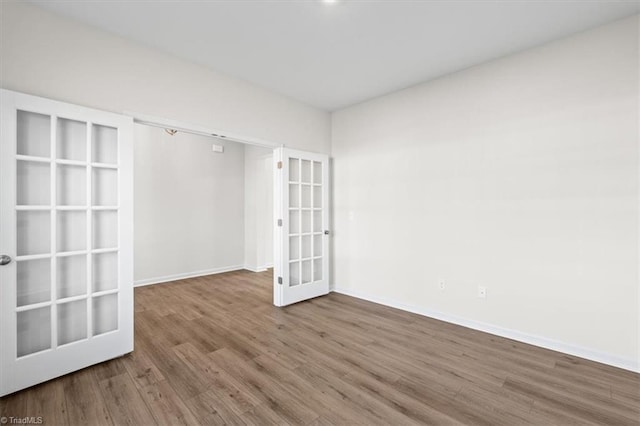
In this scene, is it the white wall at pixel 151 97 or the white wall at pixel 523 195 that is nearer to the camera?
the white wall at pixel 151 97

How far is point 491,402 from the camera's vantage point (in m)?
1.88

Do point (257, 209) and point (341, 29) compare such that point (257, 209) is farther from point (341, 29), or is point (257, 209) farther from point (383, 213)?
point (341, 29)

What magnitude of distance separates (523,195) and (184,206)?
5148 millimetres

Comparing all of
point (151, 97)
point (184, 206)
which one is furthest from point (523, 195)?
point (184, 206)

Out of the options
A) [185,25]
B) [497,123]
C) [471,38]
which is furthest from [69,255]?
[497,123]

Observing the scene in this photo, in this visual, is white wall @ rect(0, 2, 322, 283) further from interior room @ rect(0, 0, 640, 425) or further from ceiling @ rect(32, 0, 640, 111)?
ceiling @ rect(32, 0, 640, 111)

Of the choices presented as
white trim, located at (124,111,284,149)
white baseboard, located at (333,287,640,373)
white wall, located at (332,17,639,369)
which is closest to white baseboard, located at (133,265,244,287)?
white trim, located at (124,111,284,149)

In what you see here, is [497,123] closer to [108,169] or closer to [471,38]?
[471,38]

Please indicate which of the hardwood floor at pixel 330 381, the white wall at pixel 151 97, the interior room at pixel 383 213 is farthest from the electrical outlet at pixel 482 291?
the white wall at pixel 151 97

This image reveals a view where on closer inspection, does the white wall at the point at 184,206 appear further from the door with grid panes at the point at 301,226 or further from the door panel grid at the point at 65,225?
the door panel grid at the point at 65,225

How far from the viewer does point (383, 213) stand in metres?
3.82

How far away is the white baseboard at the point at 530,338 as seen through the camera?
89.9 inches

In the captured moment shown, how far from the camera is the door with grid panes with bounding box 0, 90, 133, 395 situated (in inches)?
75.4

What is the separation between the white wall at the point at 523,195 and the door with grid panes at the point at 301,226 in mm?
772
